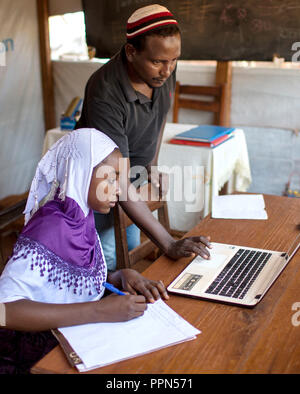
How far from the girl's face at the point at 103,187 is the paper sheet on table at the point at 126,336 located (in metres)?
0.31

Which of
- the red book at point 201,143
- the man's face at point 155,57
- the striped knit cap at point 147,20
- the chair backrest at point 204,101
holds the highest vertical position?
the striped knit cap at point 147,20

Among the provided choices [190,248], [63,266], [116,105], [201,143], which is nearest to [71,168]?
[63,266]

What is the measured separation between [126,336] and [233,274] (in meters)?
0.36

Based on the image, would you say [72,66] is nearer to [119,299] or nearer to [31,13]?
[31,13]

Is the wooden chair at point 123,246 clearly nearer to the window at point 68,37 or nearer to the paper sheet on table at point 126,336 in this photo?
the paper sheet on table at point 126,336

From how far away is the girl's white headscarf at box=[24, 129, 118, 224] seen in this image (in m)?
1.15

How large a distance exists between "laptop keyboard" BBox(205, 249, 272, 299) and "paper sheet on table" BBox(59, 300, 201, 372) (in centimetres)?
15

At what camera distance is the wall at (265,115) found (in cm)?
322

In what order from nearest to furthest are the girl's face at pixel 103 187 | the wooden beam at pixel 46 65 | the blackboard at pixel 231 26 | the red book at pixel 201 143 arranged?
the girl's face at pixel 103 187, the red book at pixel 201 143, the blackboard at pixel 231 26, the wooden beam at pixel 46 65

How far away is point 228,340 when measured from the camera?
90 centimetres

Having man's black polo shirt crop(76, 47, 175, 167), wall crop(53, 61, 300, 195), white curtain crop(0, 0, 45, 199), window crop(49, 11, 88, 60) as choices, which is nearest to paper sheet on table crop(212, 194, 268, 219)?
man's black polo shirt crop(76, 47, 175, 167)

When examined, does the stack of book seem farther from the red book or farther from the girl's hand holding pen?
the girl's hand holding pen

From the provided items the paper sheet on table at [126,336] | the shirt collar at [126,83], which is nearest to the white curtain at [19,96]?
the shirt collar at [126,83]

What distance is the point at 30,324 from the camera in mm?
941
